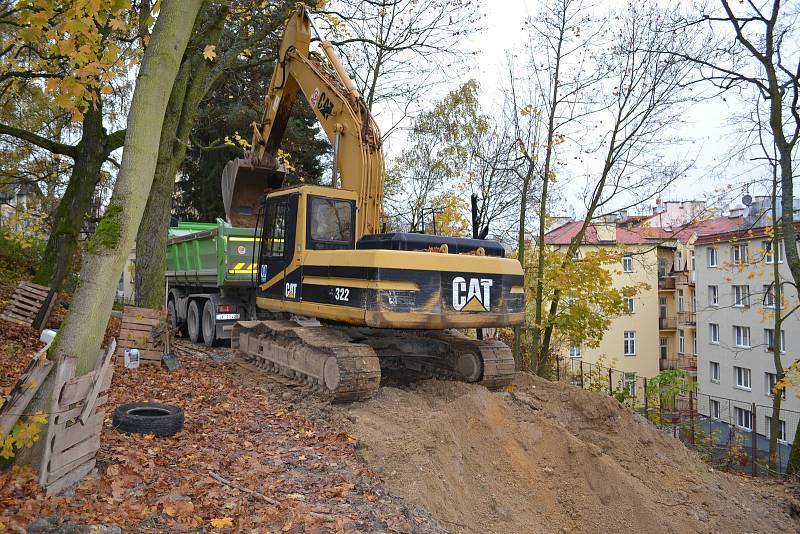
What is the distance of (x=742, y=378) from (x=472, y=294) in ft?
89.5

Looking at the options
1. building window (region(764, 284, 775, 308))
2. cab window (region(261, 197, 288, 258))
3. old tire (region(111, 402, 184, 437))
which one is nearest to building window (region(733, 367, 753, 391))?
building window (region(764, 284, 775, 308))

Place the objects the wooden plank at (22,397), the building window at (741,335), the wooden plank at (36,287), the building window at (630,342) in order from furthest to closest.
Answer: the building window at (630,342), the building window at (741,335), the wooden plank at (36,287), the wooden plank at (22,397)

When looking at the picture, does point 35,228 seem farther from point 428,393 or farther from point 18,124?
point 428,393

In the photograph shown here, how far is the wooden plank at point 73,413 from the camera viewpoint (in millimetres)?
3881

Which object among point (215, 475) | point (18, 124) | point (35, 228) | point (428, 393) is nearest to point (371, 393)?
point (428, 393)

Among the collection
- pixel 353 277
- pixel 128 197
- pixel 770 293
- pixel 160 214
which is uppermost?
pixel 160 214

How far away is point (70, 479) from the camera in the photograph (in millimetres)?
4031

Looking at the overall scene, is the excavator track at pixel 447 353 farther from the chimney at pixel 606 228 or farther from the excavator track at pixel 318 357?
the chimney at pixel 606 228

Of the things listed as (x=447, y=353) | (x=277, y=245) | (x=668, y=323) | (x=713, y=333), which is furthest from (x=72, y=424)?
(x=668, y=323)

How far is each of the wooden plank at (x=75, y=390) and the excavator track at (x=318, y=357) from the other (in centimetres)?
289

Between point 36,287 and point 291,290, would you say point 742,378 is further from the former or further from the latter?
point 36,287

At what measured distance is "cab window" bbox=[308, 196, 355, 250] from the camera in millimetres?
7852

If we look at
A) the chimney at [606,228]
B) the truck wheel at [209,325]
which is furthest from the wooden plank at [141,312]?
the chimney at [606,228]

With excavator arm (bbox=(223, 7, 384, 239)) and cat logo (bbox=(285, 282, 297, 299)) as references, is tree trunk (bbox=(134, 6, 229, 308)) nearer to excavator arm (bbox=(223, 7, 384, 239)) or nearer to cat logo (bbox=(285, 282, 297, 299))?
excavator arm (bbox=(223, 7, 384, 239))
